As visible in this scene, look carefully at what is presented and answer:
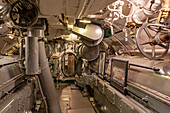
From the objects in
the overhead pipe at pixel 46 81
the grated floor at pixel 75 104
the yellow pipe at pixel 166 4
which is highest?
the yellow pipe at pixel 166 4

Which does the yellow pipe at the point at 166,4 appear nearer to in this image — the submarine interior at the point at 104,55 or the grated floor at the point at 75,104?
the submarine interior at the point at 104,55

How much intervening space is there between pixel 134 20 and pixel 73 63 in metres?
7.10

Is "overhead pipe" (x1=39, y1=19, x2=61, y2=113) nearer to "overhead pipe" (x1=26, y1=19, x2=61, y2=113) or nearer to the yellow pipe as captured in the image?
"overhead pipe" (x1=26, y1=19, x2=61, y2=113)

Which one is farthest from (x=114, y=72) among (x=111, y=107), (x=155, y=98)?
(x=155, y=98)

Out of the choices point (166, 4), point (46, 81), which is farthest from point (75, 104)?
point (166, 4)

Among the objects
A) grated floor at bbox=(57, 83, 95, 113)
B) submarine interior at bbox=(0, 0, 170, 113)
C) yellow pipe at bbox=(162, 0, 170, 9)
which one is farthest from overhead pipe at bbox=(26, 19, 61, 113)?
yellow pipe at bbox=(162, 0, 170, 9)

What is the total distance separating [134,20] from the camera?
8.23 ft

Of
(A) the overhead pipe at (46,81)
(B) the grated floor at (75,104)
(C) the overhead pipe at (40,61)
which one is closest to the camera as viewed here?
(C) the overhead pipe at (40,61)

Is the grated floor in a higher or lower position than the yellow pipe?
lower

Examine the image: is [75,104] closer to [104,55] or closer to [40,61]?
[104,55]

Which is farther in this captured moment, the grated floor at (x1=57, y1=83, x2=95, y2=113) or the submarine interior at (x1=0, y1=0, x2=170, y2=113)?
the grated floor at (x1=57, y1=83, x2=95, y2=113)

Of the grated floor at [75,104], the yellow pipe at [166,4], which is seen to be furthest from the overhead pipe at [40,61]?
the yellow pipe at [166,4]

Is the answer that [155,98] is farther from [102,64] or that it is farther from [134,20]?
[102,64]

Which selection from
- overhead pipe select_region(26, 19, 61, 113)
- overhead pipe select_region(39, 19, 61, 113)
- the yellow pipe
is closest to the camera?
the yellow pipe
